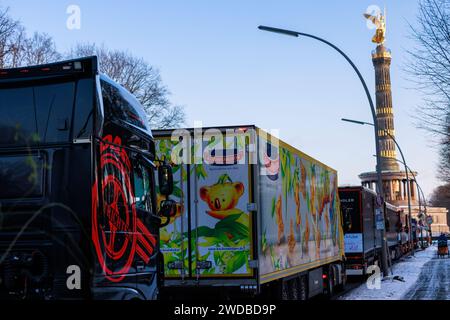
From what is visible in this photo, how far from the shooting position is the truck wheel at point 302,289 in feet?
45.0

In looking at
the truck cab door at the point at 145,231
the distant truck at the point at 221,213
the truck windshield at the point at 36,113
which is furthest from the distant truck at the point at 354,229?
the truck windshield at the point at 36,113

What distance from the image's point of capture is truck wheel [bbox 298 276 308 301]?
13.7 metres

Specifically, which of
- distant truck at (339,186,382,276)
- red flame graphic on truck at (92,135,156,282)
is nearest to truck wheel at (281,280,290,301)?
red flame graphic on truck at (92,135,156,282)

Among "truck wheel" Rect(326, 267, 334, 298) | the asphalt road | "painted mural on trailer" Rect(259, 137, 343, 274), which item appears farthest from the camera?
"truck wheel" Rect(326, 267, 334, 298)

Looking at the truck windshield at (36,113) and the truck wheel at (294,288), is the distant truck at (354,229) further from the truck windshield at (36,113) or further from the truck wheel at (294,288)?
the truck windshield at (36,113)

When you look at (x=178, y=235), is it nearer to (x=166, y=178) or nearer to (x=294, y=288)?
(x=166, y=178)

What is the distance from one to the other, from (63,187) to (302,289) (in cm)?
882

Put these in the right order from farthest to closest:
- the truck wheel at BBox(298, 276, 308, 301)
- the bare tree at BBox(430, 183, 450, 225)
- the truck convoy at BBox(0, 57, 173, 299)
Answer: the bare tree at BBox(430, 183, 450, 225), the truck wheel at BBox(298, 276, 308, 301), the truck convoy at BBox(0, 57, 173, 299)

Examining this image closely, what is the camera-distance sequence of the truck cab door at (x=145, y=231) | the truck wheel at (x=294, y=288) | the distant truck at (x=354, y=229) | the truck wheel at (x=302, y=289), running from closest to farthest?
the truck cab door at (x=145, y=231) → the truck wheel at (x=294, y=288) → the truck wheel at (x=302, y=289) → the distant truck at (x=354, y=229)

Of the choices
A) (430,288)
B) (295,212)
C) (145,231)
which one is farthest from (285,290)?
(430,288)

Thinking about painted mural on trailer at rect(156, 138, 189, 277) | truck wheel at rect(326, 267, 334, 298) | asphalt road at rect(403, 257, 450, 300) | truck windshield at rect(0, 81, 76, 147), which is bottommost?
asphalt road at rect(403, 257, 450, 300)

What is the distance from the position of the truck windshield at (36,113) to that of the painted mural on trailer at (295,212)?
461 centimetres

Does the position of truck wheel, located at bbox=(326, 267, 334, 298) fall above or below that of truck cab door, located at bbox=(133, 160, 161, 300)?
below

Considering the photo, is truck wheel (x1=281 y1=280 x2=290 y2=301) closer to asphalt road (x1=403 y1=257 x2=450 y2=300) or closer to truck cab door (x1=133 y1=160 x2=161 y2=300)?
truck cab door (x1=133 y1=160 x2=161 y2=300)
